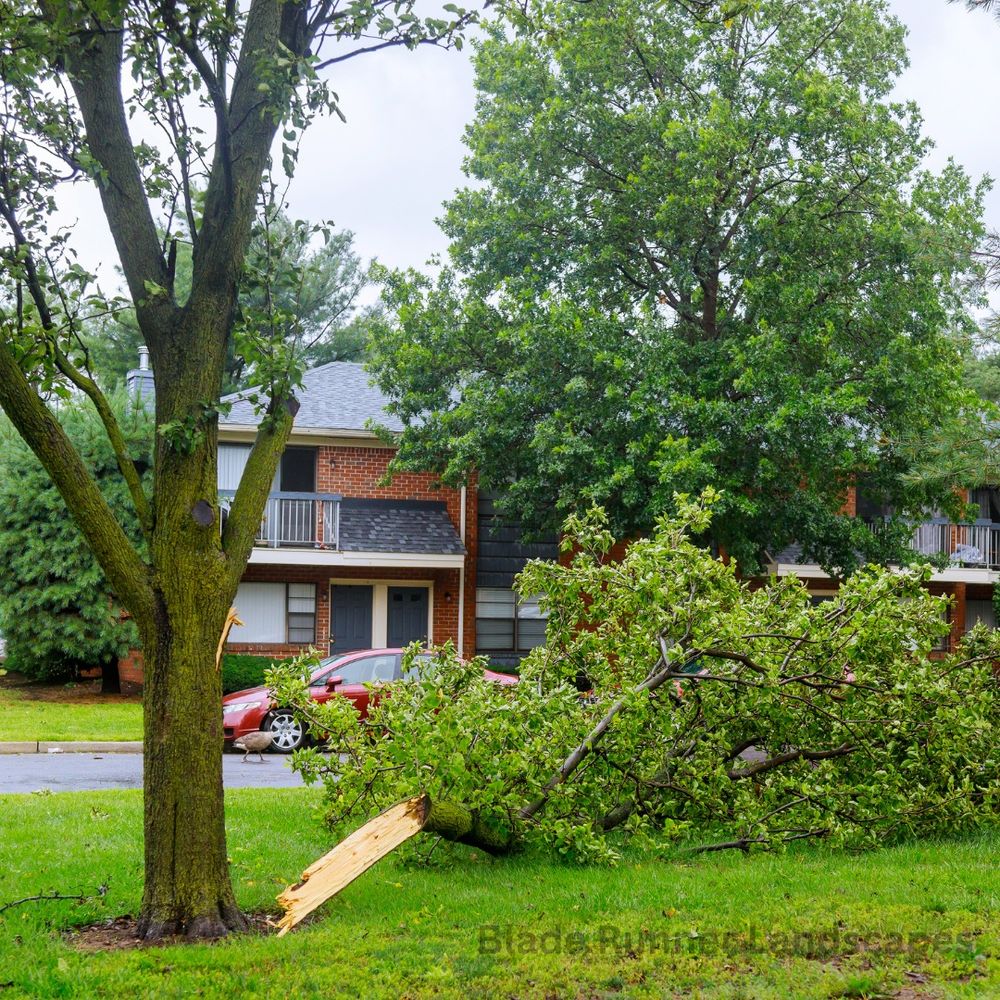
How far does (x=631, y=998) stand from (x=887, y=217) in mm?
16588

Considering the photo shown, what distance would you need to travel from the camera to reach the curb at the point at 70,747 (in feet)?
50.0

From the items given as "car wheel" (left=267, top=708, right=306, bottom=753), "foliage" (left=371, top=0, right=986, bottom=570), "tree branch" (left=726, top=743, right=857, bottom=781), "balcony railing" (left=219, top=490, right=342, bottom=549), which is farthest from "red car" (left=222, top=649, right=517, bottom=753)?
"tree branch" (left=726, top=743, right=857, bottom=781)

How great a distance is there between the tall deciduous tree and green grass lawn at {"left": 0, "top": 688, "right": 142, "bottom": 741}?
1076cm

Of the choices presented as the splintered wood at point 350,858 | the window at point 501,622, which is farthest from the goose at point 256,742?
the window at point 501,622

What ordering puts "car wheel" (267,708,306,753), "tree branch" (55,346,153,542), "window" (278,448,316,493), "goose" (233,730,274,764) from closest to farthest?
"tree branch" (55,346,153,542)
"goose" (233,730,274,764)
"car wheel" (267,708,306,753)
"window" (278,448,316,493)

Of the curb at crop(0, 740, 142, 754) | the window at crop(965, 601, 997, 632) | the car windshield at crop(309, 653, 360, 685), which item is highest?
the window at crop(965, 601, 997, 632)

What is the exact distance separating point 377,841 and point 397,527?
59.0 feet

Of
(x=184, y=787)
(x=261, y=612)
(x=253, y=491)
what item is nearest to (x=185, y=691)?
(x=184, y=787)

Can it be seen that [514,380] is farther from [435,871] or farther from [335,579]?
[435,871]

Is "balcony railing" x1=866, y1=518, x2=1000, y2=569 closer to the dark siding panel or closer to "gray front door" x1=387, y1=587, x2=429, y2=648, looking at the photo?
the dark siding panel

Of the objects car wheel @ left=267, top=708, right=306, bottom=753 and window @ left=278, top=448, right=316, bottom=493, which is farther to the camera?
window @ left=278, top=448, right=316, bottom=493

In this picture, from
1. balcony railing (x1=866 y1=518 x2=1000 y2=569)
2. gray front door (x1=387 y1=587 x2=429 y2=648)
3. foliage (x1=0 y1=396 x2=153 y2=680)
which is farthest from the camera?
balcony railing (x1=866 y1=518 x2=1000 y2=569)

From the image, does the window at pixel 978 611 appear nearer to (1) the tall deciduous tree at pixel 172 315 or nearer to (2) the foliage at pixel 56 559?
(2) the foliage at pixel 56 559

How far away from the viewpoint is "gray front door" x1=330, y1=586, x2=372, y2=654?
24.6 m
